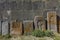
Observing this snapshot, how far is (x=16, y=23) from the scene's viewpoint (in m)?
6.54

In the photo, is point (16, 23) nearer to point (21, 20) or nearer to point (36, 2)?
point (21, 20)

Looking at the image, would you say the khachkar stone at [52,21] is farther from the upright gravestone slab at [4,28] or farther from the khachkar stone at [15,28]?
the upright gravestone slab at [4,28]

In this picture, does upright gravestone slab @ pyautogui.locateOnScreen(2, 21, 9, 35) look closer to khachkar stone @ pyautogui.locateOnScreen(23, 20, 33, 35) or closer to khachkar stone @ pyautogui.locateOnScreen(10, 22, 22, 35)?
khachkar stone @ pyautogui.locateOnScreen(10, 22, 22, 35)

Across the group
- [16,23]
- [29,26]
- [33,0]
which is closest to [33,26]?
[29,26]

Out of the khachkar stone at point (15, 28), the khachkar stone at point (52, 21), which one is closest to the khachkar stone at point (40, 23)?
the khachkar stone at point (52, 21)

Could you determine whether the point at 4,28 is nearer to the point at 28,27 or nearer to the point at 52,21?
the point at 28,27

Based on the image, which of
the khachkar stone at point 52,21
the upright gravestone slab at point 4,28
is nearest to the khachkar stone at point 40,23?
the khachkar stone at point 52,21

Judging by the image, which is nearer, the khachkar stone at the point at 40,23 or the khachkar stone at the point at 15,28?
the khachkar stone at the point at 15,28

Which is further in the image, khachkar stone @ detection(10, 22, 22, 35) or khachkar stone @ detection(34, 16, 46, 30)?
khachkar stone @ detection(34, 16, 46, 30)

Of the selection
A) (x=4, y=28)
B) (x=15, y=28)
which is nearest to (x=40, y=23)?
(x=15, y=28)

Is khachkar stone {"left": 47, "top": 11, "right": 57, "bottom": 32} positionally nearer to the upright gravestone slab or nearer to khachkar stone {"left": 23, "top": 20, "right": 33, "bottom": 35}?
khachkar stone {"left": 23, "top": 20, "right": 33, "bottom": 35}

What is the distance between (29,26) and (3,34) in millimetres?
971

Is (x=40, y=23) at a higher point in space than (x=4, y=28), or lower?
higher

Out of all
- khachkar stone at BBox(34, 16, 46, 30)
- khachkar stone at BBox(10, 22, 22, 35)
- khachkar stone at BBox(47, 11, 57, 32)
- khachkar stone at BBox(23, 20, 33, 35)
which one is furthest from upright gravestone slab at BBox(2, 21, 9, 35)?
khachkar stone at BBox(47, 11, 57, 32)
